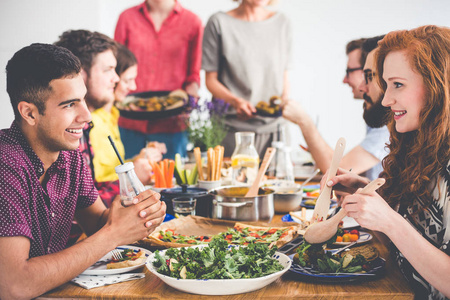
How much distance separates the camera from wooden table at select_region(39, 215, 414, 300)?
1270 mm

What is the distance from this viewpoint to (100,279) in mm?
1394

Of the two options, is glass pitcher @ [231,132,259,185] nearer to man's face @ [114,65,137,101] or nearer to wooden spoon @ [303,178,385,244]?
wooden spoon @ [303,178,385,244]

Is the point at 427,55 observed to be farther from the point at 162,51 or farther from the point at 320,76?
the point at 320,76

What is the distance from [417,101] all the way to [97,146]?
216 centimetres

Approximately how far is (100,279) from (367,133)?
1921 millimetres

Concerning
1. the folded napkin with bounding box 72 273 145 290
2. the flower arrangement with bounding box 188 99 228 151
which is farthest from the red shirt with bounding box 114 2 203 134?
the folded napkin with bounding box 72 273 145 290

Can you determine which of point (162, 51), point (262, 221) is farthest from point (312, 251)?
point (162, 51)

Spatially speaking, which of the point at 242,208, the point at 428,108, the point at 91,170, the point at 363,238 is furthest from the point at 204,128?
the point at 428,108

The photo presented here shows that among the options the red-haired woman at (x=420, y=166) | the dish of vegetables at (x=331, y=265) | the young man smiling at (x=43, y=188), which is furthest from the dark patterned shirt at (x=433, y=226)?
the young man smiling at (x=43, y=188)

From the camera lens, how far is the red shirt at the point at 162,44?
436 cm

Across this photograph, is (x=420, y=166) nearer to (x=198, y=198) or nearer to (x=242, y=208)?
(x=242, y=208)

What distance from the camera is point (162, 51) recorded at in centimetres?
438

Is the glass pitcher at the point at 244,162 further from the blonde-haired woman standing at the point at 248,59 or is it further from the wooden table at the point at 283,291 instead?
the blonde-haired woman standing at the point at 248,59

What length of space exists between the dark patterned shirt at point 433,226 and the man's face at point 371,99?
984 mm
